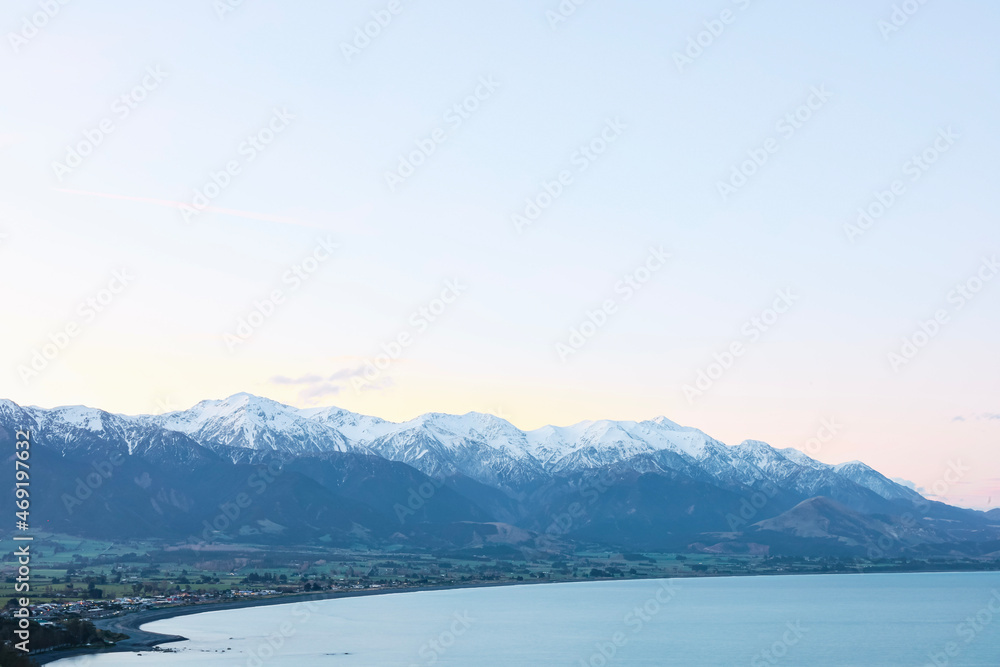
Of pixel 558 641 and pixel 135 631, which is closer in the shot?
pixel 135 631

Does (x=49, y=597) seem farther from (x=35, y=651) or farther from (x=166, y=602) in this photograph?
(x=35, y=651)

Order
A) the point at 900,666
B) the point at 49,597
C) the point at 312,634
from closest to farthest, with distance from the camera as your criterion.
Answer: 1. the point at 900,666
2. the point at 312,634
3. the point at 49,597

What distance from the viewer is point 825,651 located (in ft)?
493

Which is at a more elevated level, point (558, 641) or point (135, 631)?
point (135, 631)

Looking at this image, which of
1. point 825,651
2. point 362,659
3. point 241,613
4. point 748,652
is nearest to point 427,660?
point 362,659

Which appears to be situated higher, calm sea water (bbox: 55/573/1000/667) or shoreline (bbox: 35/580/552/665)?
shoreline (bbox: 35/580/552/665)

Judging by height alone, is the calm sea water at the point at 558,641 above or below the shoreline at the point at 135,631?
below

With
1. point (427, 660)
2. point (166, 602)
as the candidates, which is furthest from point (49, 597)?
point (427, 660)

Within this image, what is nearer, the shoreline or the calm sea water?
the shoreline

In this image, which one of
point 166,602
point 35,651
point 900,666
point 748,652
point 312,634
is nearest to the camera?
point 35,651

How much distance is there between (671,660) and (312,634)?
56.6 meters

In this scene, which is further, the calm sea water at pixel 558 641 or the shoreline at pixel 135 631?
the calm sea water at pixel 558 641

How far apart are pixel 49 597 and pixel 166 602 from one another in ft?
69.8

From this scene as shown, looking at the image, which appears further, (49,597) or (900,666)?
(49,597)
